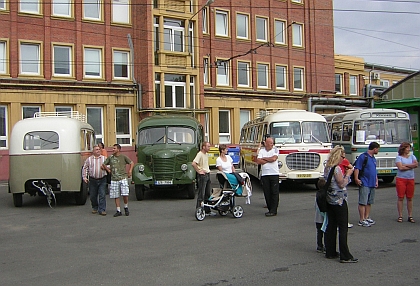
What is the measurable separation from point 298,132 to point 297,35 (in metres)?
23.7

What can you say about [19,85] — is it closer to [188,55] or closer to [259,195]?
[188,55]

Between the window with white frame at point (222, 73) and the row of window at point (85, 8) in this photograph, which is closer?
the row of window at point (85, 8)

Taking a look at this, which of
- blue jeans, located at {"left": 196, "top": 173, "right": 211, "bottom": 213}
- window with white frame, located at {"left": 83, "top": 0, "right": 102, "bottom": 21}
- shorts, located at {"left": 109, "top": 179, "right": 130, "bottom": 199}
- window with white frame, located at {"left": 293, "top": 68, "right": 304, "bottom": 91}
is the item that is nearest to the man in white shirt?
blue jeans, located at {"left": 196, "top": 173, "right": 211, "bottom": 213}

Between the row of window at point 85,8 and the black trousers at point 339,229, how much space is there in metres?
24.8

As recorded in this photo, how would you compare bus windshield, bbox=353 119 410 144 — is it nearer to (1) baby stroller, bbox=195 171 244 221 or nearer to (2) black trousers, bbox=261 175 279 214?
(2) black trousers, bbox=261 175 279 214

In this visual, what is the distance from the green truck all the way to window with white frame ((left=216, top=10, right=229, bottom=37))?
18.8 m

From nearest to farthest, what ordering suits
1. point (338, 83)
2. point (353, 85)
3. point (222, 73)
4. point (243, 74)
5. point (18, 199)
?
point (18, 199), point (222, 73), point (243, 74), point (338, 83), point (353, 85)

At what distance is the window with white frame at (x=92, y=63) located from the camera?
29.8 m

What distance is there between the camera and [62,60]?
29031 millimetres

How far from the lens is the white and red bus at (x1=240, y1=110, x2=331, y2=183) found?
1698 cm

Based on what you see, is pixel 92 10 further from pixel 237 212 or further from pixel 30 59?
pixel 237 212

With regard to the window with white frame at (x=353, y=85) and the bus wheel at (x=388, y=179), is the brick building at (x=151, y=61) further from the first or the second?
the bus wheel at (x=388, y=179)

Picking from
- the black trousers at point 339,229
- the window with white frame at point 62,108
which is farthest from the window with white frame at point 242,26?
the black trousers at point 339,229

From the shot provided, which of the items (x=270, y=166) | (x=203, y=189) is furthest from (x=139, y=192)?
(x=270, y=166)
